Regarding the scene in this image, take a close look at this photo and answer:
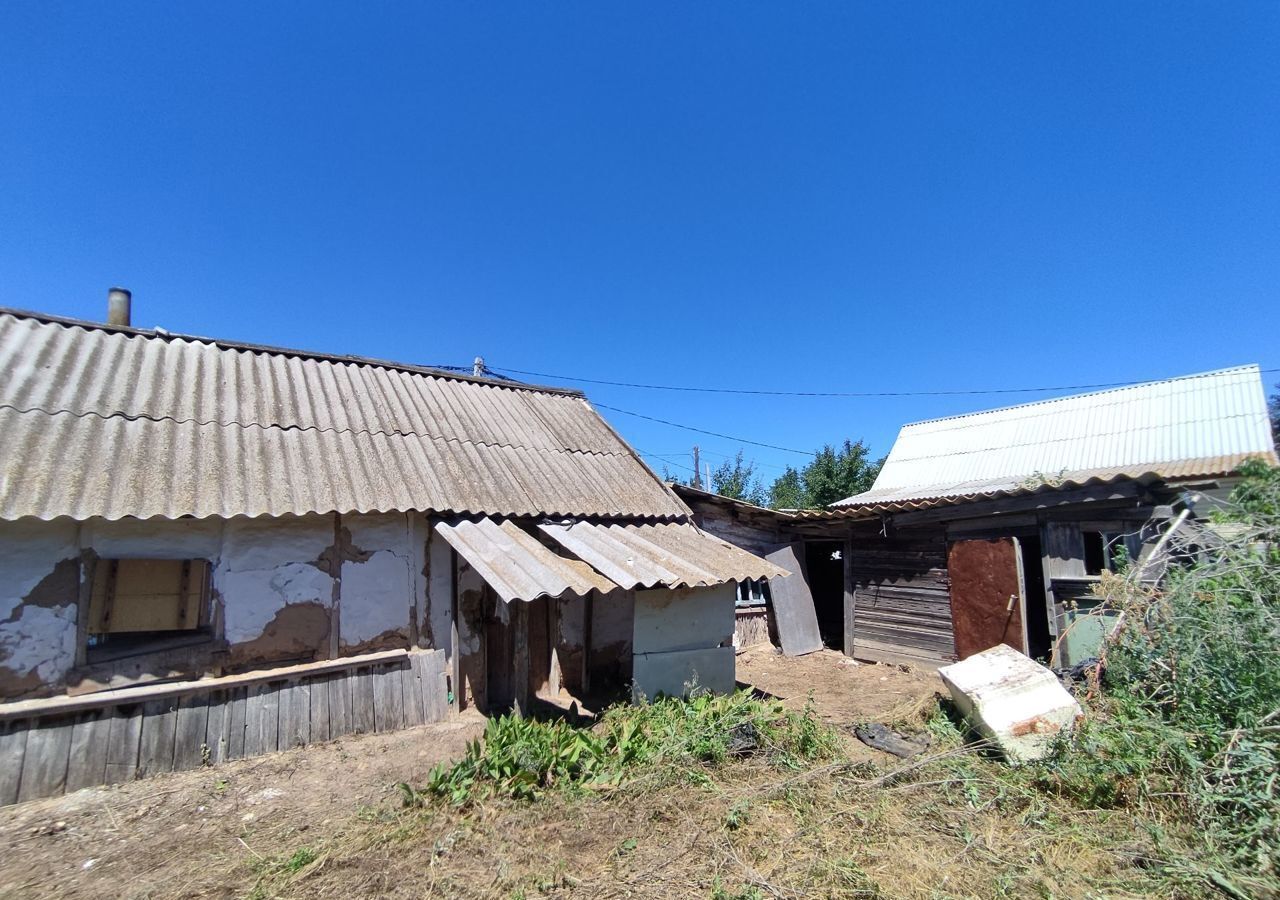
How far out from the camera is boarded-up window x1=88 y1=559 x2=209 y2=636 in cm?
547

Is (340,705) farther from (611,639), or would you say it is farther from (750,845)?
(750,845)

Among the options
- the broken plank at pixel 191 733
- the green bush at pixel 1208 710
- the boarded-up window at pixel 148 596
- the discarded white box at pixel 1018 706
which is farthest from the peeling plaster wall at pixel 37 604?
the green bush at pixel 1208 710

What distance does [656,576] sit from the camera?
6.39 m

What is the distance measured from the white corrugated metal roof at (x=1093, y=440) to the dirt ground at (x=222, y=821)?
30.8 ft

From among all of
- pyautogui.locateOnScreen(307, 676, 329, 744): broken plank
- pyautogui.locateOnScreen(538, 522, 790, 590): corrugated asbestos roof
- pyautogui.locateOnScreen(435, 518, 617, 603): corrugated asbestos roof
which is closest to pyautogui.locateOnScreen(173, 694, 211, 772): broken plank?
pyautogui.locateOnScreen(307, 676, 329, 744): broken plank

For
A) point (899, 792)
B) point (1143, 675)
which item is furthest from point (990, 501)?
Answer: point (899, 792)

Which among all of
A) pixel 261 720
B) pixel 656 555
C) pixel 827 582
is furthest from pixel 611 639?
pixel 827 582

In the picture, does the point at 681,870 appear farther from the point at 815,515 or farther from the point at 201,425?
the point at 815,515

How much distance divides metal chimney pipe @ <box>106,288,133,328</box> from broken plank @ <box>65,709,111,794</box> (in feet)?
21.8

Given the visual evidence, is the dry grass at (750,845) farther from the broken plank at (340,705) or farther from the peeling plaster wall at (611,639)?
the peeling plaster wall at (611,639)

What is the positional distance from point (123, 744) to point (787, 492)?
2468 cm

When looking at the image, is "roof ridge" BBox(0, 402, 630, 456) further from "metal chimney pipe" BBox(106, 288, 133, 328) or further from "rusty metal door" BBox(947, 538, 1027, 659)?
"rusty metal door" BBox(947, 538, 1027, 659)

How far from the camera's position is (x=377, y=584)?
669 centimetres

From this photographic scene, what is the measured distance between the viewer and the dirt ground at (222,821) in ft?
12.2
